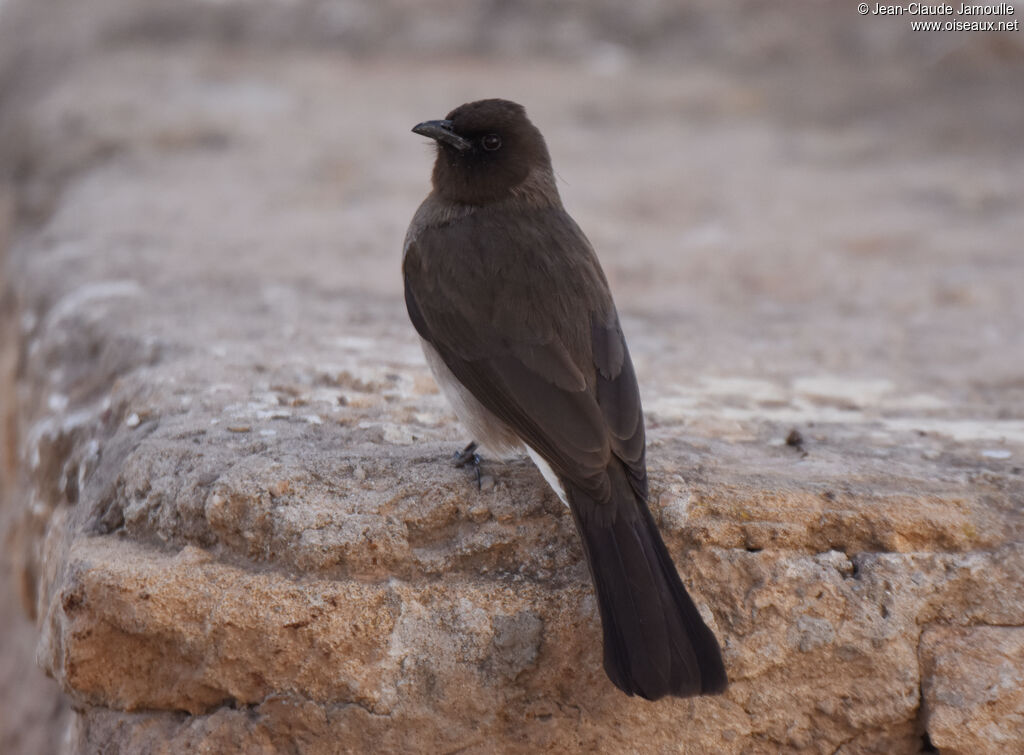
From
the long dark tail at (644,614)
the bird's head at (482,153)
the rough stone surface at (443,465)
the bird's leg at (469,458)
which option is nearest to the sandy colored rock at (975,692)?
the rough stone surface at (443,465)

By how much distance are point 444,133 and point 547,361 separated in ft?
3.79

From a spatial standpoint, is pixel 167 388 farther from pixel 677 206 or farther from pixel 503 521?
pixel 677 206

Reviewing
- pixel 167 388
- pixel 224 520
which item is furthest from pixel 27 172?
pixel 224 520

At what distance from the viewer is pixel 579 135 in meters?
9.58

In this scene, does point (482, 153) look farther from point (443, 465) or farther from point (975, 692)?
point (975, 692)

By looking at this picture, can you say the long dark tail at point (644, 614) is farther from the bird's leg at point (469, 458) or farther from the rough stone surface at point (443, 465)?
the bird's leg at point (469, 458)

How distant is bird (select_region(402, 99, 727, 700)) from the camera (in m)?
2.93

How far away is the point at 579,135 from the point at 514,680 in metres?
7.03

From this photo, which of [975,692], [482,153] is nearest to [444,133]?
[482,153]

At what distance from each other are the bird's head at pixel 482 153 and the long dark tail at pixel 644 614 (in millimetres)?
1641

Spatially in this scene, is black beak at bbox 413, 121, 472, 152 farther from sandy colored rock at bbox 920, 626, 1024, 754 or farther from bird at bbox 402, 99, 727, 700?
sandy colored rock at bbox 920, 626, 1024, 754

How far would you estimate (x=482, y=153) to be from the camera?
441 centimetres

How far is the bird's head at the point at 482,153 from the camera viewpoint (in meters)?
4.38

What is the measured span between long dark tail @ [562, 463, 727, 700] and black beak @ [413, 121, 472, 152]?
176cm
